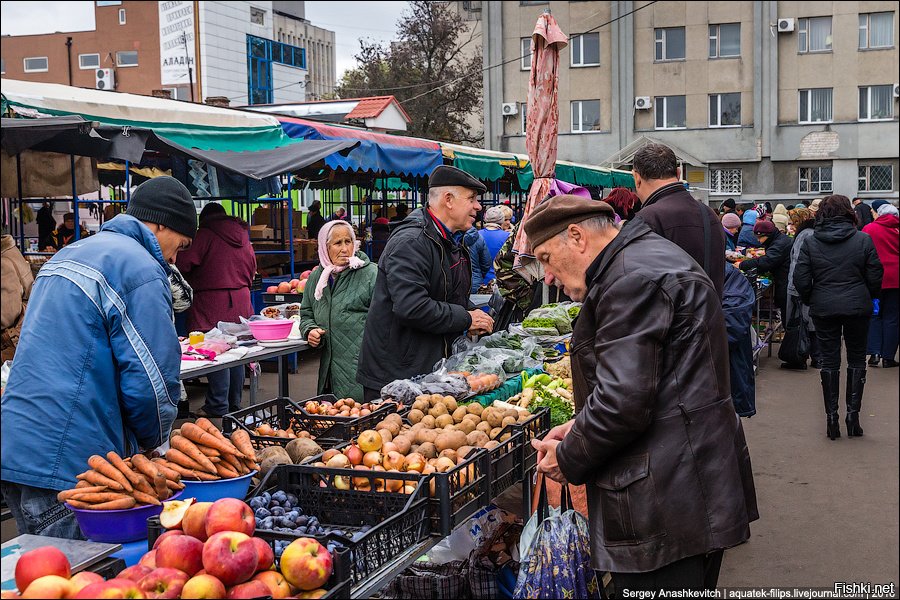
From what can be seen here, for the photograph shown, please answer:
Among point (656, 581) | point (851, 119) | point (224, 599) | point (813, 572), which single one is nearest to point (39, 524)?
point (224, 599)

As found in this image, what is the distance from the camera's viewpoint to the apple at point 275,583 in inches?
83.7

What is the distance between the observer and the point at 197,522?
2336mm

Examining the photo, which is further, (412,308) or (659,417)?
(412,308)

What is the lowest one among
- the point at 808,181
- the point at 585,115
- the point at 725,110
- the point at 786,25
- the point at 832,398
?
the point at 832,398

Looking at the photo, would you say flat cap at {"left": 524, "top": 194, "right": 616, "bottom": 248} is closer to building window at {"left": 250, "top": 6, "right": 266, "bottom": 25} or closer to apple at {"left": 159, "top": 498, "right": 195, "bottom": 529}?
apple at {"left": 159, "top": 498, "right": 195, "bottom": 529}

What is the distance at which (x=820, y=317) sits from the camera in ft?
24.0

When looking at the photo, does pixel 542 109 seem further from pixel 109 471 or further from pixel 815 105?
pixel 815 105

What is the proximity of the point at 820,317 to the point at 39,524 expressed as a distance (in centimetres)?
641

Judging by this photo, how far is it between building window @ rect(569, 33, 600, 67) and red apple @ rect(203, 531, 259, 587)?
3531 cm

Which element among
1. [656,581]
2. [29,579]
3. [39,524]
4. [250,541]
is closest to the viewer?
[29,579]

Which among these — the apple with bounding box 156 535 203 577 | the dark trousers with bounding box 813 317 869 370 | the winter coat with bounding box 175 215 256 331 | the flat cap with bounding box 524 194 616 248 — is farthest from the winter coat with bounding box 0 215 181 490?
the dark trousers with bounding box 813 317 869 370

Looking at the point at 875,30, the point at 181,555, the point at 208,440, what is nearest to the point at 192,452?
the point at 208,440

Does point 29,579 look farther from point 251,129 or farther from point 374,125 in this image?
point 374,125

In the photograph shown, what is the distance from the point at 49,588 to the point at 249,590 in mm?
448
